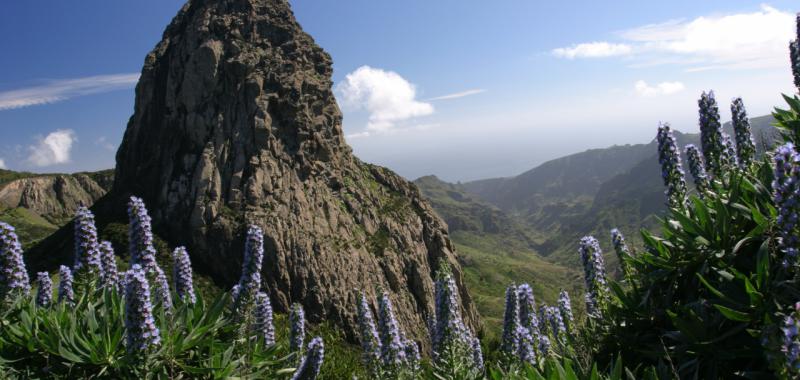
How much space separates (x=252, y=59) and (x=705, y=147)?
320 feet

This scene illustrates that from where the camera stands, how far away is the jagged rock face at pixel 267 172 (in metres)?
81.6

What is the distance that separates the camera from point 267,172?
3440 inches

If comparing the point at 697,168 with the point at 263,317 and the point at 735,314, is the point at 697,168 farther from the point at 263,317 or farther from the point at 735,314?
the point at 263,317

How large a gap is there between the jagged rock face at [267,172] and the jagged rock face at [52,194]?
206ft

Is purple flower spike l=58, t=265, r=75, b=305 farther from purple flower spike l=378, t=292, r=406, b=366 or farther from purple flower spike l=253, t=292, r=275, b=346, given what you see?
purple flower spike l=378, t=292, r=406, b=366

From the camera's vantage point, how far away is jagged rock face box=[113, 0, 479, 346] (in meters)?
81.6

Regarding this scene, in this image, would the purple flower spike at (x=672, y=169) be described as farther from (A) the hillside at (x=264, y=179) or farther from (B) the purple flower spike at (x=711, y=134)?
(A) the hillside at (x=264, y=179)

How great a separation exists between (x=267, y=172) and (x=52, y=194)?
338ft

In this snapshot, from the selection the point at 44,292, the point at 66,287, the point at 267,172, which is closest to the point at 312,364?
the point at 66,287

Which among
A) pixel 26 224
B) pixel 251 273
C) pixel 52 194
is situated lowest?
pixel 251 273

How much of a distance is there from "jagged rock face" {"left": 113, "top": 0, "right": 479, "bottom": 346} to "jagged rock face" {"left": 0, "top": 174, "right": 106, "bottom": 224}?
206ft

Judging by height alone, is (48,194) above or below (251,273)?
above

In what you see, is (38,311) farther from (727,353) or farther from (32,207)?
(32,207)

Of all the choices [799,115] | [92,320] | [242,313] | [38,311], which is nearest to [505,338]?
[242,313]
